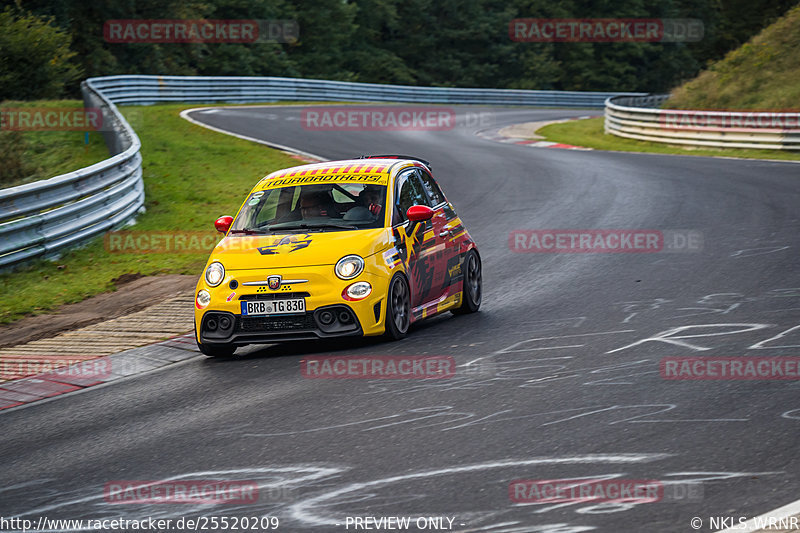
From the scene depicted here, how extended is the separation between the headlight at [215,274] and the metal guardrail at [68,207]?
4.51 meters

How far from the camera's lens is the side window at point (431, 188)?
11.4m

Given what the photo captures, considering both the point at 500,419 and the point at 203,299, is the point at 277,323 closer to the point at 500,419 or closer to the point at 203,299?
the point at 203,299

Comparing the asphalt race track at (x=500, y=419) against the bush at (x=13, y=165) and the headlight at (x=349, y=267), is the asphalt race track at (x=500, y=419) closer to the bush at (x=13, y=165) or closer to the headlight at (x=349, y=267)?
the headlight at (x=349, y=267)

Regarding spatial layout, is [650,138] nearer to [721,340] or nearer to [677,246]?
[677,246]

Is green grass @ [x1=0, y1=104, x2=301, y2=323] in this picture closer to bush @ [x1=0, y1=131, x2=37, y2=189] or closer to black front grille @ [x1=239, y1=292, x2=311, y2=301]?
bush @ [x1=0, y1=131, x2=37, y2=189]

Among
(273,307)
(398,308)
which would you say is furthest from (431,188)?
(273,307)

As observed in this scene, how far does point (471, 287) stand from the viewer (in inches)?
445

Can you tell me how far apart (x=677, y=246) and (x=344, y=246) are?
6366 millimetres

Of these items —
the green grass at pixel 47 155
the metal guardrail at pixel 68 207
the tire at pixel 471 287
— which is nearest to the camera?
the tire at pixel 471 287

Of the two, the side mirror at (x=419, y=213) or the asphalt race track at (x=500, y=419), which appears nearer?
the asphalt race track at (x=500, y=419)

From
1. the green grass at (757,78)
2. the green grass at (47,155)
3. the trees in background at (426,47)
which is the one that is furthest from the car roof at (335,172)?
the trees in background at (426,47)

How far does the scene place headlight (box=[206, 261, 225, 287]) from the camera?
31.7ft

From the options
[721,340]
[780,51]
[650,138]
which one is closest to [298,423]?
[721,340]

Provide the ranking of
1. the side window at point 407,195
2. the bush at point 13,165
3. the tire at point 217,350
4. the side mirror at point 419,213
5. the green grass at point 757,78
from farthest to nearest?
the green grass at point 757,78
the bush at point 13,165
the side window at point 407,195
the side mirror at point 419,213
the tire at point 217,350
